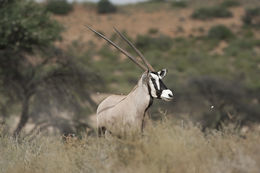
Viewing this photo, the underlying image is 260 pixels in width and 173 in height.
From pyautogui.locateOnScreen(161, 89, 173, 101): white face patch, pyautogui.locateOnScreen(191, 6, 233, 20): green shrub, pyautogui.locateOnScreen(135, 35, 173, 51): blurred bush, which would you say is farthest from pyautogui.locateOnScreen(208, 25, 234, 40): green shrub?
pyautogui.locateOnScreen(161, 89, 173, 101): white face patch

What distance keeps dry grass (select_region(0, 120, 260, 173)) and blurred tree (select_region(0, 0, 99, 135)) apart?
9966 mm

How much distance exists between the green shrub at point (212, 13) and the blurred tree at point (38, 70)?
42.5 meters

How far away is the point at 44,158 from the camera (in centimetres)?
613

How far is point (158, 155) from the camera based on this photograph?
5004 mm

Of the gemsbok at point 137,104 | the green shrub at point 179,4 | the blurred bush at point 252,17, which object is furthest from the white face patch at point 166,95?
the green shrub at point 179,4

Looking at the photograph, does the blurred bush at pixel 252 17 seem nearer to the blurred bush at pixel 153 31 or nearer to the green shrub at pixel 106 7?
the blurred bush at pixel 153 31

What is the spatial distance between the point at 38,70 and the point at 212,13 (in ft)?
145

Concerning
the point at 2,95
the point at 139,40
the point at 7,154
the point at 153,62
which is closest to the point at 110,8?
the point at 139,40

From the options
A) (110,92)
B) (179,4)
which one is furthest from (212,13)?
(110,92)

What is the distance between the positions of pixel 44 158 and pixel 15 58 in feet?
35.2

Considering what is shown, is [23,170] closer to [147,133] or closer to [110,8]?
[147,133]

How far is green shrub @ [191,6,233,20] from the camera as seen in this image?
5838 centimetres

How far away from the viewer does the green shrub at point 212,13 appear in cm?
5838

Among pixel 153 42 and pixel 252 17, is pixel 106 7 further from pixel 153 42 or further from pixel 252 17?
pixel 252 17
